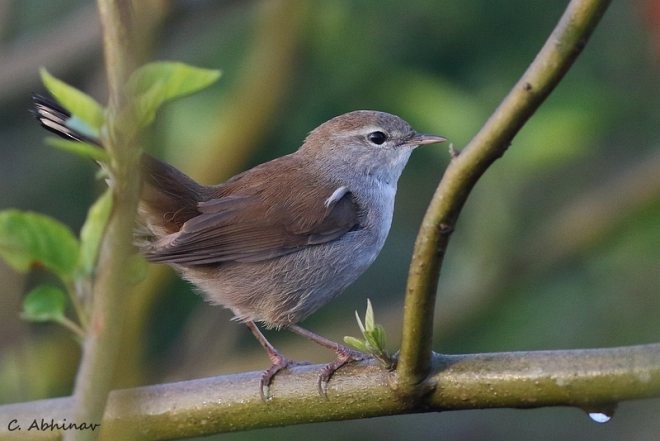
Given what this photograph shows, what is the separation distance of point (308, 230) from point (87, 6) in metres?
2.78

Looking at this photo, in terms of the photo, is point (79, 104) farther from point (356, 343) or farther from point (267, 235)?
point (267, 235)

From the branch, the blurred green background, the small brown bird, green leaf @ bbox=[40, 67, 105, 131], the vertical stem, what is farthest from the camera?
the blurred green background

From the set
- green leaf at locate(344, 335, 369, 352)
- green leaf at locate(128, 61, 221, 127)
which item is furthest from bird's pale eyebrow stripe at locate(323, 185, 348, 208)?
green leaf at locate(128, 61, 221, 127)

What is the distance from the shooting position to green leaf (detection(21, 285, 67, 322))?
8.95 feet

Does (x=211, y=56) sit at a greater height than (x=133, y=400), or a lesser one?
lesser

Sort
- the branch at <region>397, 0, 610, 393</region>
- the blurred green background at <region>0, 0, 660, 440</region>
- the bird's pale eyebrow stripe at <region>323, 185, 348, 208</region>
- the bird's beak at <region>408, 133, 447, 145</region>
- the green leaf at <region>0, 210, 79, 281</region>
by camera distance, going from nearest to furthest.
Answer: the branch at <region>397, 0, 610, 393</region>, the green leaf at <region>0, 210, 79, 281</region>, the bird's pale eyebrow stripe at <region>323, 185, 348, 208</region>, the bird's beak at <region>408, 133, 447, 145</region>, the blurred green background at <region>0, 0, 660, 440</region>

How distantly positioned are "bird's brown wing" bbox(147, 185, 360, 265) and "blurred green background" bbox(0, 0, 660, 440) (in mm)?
1047

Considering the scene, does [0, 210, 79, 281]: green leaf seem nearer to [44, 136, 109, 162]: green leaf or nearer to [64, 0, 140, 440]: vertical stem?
[44, 136, 109, 162]: green leaf

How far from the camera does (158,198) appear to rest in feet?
12.9

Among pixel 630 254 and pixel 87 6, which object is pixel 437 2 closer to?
pixel 630 254

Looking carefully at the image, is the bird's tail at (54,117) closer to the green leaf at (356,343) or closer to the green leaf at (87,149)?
the green leaf at (87,149)

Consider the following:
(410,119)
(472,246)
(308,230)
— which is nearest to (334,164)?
(308,230)

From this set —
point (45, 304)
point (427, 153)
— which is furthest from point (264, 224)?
point (427, 153)

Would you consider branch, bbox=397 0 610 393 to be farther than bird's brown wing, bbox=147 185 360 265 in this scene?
No
